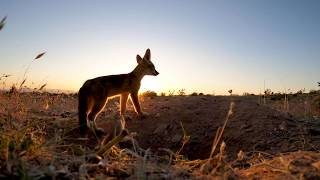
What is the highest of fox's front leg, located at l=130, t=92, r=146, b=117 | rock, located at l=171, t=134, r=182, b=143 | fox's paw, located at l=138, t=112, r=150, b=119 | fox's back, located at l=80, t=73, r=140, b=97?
fox's back, located at l=80, t=73, r=140, b=97

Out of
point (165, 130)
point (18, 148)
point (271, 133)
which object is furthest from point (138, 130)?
point (18, 148)

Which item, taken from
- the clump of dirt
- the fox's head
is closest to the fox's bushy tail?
the clump of dirt

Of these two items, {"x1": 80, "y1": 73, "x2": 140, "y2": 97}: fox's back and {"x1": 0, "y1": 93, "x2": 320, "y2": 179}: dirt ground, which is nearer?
{"x1": 0, "y1": 93, "x2": 320, "y2": 179}: dirt ground

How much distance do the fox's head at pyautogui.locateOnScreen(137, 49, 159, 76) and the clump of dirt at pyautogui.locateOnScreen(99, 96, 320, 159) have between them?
1658 mm

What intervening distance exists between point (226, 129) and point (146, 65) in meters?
3.49

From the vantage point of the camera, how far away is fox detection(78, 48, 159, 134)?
6478mm

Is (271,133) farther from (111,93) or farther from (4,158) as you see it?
(4,158)

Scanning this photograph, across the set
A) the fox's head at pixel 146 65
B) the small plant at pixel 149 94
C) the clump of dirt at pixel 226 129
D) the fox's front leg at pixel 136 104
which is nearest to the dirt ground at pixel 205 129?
the clump of dirt at pixel 226 129

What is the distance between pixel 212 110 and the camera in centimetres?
696

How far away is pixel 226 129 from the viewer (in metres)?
5.89

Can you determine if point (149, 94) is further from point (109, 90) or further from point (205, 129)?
point (205, 129)

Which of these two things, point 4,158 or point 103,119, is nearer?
point 4,158

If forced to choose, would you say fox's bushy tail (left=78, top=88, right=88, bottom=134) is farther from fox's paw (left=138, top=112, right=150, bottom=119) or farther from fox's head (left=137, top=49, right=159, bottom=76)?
fox's head (left=137, top=49, right=159, bottom=76)

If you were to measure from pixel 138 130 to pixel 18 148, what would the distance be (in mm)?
4204
